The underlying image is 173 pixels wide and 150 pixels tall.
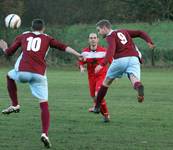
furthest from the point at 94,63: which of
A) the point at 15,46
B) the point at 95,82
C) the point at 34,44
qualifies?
the point at 34,44

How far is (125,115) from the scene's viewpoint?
54.3ft

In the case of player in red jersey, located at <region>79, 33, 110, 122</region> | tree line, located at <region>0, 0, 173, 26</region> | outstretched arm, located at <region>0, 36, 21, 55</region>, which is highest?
tree line, located at <region>0, 0, 173, 26</region>

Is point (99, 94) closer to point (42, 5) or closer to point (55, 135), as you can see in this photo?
point (55, 135)

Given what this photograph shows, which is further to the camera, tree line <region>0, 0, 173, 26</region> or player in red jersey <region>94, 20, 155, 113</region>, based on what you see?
tree line <region>0, 0, 173, 26</region>

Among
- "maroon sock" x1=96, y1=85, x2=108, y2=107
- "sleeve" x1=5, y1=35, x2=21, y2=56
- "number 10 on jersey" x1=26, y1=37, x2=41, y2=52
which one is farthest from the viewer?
"maroon sock" x1=96, y1=85, x2=108, y2=107

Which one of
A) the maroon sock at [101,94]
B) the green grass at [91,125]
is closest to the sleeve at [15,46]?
the green grass at [91,125]

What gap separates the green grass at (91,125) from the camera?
11.5 m

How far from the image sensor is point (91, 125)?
14305mm

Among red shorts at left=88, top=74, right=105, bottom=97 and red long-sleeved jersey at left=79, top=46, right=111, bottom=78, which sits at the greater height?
red long-sleeved jersey at left=79, top=46, right=111, bottom=78

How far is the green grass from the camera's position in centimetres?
1154

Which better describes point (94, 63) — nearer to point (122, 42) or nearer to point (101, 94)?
point (101, 94)

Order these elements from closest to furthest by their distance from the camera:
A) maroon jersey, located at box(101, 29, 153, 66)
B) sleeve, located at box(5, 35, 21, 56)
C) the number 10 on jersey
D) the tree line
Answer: the number 10 on jersey < sleeve, located at box(5, 35, 21, 56) < maroon jersey, located at box(101, 29, 153, 66) < the tree line

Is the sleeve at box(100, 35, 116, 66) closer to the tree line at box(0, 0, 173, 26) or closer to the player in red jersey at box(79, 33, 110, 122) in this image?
the player in red jersey at box(79, 33, 110, 122)

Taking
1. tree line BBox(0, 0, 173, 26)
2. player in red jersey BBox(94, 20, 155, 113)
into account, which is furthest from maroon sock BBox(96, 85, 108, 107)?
tree line BBox(0, 0, 173, 26)
